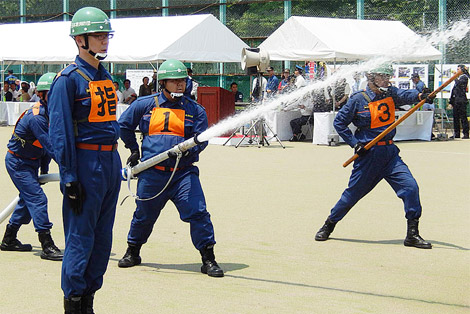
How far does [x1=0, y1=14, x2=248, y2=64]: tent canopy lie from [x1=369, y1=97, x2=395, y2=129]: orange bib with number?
15748 mm

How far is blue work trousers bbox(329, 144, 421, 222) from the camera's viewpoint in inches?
330

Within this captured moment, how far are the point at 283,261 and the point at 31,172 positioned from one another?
2656 mm

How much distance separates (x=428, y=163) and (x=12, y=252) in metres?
10.8

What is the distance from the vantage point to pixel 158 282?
22.1ft

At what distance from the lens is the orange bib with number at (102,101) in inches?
207

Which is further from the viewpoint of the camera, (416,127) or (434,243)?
(416,127)

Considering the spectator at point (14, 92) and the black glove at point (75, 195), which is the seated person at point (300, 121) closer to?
the spectator at point (14, 92)

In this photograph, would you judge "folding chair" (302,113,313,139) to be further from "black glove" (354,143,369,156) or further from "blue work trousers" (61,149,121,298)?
"blue work trousers" (61,149,121,298)

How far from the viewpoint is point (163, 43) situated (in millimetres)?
24359

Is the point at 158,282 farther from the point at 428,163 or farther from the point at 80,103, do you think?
the point at 428,163

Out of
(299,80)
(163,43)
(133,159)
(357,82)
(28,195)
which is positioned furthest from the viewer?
(357,82)

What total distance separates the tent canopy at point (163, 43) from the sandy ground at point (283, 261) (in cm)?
1172

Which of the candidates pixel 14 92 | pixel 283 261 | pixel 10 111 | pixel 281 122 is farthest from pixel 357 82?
pixel 283 261

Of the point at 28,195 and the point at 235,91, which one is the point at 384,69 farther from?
the point at 235,91
